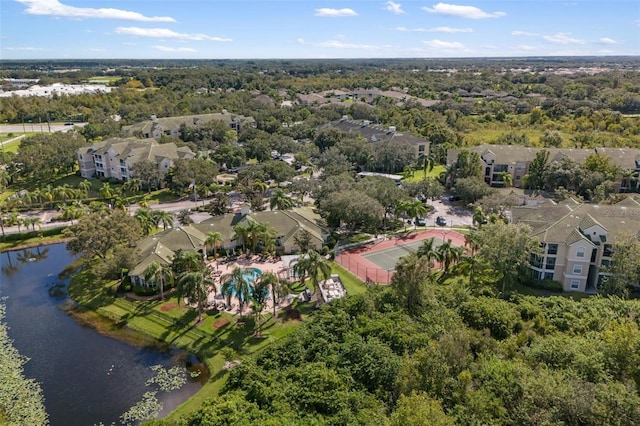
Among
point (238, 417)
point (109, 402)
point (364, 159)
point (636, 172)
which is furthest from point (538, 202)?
point (109, 402)

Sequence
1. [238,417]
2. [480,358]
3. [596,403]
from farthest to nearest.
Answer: [480,358] < [238,417] < [596,403]

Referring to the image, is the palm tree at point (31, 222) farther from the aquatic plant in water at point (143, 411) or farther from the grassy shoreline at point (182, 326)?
the aquatic plant in water at point (143, 411)

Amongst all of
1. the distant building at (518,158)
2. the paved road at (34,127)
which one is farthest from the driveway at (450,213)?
the paved road at (34,127)

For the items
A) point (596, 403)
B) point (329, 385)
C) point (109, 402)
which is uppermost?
point (596, 403)

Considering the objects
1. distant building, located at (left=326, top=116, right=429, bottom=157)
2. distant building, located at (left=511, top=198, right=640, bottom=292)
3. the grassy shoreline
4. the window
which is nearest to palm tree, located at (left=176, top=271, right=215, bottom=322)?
the grassy shoreline

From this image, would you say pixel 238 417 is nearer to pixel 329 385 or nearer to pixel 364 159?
pixel 329 385
